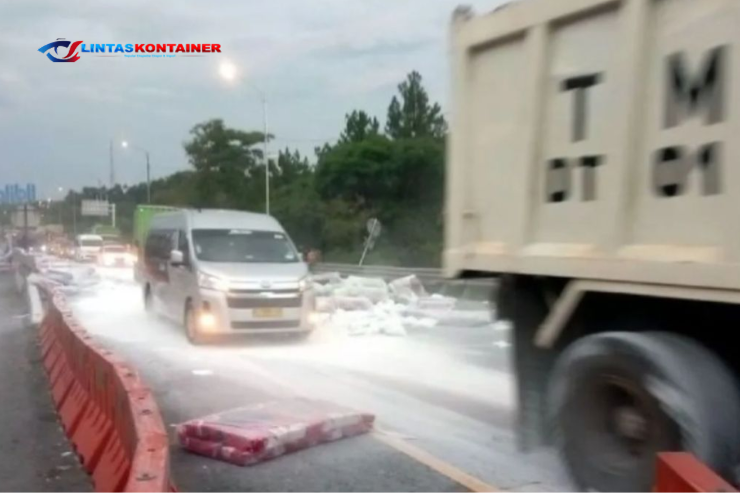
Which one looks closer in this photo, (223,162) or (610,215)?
(610,215)

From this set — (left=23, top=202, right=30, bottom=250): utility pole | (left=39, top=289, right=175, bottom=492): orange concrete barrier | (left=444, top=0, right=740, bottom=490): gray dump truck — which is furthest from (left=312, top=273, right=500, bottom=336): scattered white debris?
(left=23, top=202, right=30, bottom=250): utility pole

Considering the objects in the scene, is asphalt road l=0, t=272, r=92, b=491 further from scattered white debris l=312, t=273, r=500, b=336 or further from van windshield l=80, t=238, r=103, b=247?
van windshield l=80, t=238, r=103, b=247

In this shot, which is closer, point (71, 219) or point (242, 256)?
point (242, 256)

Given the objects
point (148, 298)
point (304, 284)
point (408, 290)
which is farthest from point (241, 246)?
point (408, 290)

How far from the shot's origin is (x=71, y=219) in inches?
4579

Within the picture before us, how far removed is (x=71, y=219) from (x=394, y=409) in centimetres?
11142

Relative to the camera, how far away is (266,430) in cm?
790

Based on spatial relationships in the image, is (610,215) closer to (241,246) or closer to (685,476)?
(685,476)

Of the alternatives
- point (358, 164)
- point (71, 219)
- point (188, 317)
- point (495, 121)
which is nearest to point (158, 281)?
point (188, 317)

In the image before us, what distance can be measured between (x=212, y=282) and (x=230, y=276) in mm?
284

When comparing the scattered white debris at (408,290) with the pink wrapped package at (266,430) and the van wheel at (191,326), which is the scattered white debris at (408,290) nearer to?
the van wheel at (191,326)

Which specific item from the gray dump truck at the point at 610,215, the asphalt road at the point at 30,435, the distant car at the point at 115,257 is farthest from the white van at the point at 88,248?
the gray dump truck at the point at 610,215

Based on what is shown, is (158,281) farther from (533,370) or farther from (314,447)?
(533,370)

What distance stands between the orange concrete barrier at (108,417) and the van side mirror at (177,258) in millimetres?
4513
